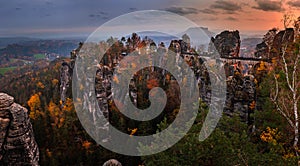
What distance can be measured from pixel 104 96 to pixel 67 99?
17120 mm

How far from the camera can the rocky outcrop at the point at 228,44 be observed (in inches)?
1799

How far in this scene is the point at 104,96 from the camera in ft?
111

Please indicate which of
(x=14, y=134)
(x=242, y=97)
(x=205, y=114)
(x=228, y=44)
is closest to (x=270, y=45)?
(x=228, y=44)

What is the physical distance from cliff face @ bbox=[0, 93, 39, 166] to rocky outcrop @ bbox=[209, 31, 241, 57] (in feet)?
133

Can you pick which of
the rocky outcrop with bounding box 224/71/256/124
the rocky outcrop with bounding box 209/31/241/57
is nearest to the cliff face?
the rocky outcrop with bounding box 224/71/256/124

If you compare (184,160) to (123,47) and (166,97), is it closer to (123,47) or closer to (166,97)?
(166,97)

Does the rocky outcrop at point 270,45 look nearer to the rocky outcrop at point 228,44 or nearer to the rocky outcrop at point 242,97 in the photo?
the rocky outcrop at point 228,44

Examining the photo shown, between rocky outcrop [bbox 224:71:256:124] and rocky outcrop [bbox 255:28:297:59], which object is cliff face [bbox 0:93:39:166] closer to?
rocky outcrop [bbox 224:71:256:124]

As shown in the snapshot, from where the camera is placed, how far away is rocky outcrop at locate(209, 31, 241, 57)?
45.7 meters

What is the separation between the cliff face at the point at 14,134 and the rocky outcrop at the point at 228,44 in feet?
133

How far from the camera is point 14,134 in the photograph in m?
9.19

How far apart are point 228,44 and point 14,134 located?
138 feet

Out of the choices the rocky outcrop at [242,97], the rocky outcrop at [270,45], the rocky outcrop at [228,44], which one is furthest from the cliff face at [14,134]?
the rocky outcrop at [228,44]

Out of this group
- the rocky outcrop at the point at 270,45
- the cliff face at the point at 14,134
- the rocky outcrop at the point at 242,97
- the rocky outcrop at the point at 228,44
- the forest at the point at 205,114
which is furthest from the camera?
the rocky outcrop at the point at 228,44
